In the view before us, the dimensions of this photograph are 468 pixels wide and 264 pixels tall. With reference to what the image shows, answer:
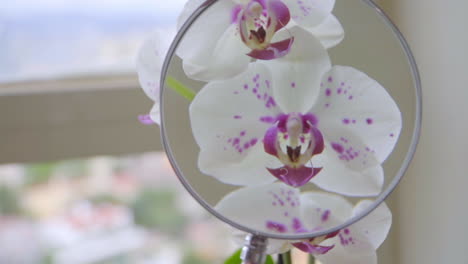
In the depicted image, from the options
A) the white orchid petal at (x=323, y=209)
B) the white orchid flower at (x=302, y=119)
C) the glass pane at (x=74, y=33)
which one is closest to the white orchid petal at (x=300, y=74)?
the white orchid flower at (x=302, y=119)

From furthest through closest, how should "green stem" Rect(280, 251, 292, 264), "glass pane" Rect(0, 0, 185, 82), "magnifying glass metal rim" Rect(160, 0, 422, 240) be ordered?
"glass pane" Rect(0, 0, 185, 82), "green stem" Rect(280, 251, 292, 264), "magnifying glass metal rim" Rect(160, 0, 422, 240)

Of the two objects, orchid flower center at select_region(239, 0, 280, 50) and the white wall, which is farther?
the white wall

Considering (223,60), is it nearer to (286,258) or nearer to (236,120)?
(236,120)

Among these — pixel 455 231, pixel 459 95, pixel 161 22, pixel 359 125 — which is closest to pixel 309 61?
pixel 359 125

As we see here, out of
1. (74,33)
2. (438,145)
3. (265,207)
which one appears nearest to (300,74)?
(265,207)

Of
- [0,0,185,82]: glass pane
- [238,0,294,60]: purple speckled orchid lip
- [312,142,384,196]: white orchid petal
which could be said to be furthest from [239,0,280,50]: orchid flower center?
[0,0,185,82]: glass pane

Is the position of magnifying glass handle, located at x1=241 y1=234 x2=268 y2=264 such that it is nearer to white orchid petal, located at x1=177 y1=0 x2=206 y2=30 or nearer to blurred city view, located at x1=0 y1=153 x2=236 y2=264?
white orchid petal, located at x1=177 y1=0 x2=206 y2=30
